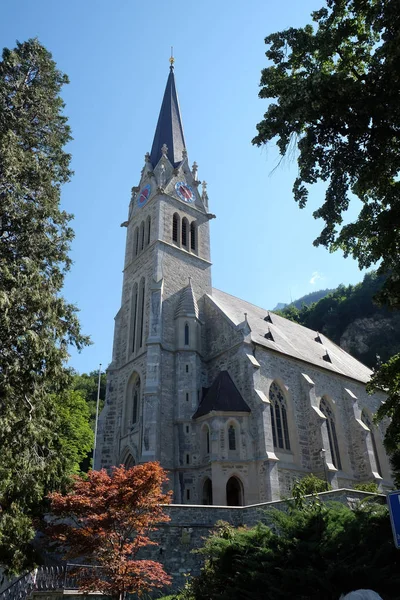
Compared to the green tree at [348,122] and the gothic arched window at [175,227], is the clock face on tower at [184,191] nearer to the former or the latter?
the gothic arched window at [175,227]

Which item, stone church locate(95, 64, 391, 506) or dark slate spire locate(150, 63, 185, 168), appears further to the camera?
dark slate spire locate(150, 63, 185, 168)

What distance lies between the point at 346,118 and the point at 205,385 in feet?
59.3

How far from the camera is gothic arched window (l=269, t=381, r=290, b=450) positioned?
80.1 ft

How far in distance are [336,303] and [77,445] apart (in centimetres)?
4431

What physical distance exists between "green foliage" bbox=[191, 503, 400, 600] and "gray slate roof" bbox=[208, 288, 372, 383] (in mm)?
15757

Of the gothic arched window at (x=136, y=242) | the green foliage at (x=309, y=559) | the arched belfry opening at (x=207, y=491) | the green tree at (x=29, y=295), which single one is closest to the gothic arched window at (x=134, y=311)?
the gothic arched window at (x=136, y=242)

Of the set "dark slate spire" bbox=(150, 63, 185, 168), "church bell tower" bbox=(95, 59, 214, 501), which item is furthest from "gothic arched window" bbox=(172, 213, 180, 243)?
"dark slate spire" bbox=(150, 63, 185, 168)

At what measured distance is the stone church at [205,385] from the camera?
2242 cm

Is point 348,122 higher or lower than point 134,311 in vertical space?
lower

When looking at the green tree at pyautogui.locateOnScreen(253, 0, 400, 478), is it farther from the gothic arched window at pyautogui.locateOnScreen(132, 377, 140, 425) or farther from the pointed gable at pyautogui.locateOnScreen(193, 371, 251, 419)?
the gothic arched window at pyautogui.locateOnScreen(132, 377, 140, 425)

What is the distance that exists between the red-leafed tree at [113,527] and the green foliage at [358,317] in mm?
41575

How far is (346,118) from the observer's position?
34.6 ft

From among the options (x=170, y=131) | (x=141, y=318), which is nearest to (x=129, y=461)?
(x=141, y=318)

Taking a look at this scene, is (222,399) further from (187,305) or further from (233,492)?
(187,305)
